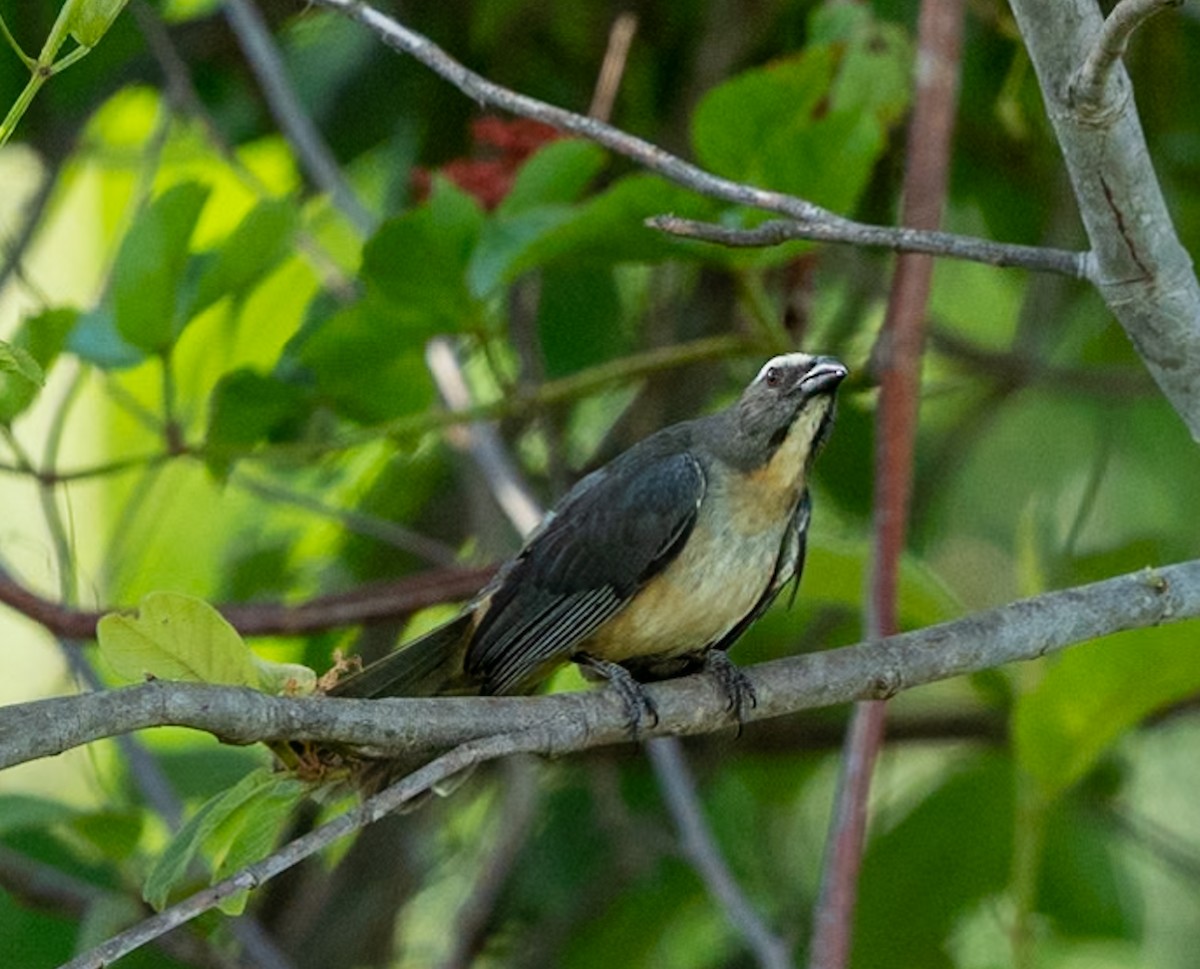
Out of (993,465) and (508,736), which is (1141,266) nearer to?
(508,736)

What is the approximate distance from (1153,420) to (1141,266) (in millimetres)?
2551

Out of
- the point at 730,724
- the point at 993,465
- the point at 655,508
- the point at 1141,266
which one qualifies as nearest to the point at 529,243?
the point at 655,508

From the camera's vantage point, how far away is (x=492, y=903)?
4008mm

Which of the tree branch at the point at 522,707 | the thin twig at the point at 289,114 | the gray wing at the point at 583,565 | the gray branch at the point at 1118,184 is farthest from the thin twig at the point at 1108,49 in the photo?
the thin twig at the point at 289,114

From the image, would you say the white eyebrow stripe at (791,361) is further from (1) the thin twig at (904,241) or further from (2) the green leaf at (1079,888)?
(2) the green leaf at (1079,888)

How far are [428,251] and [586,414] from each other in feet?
5.69

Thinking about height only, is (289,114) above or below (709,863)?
above

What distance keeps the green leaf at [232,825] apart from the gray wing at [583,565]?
965 mm

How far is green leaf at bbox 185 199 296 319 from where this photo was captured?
3473 mm

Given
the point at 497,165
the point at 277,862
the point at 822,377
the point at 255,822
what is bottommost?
the point at 277,862

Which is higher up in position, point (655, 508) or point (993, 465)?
point (993, 465)

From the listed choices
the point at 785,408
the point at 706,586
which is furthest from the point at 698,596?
the point at 785,408

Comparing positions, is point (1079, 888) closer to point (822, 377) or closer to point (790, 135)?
point (822, 377)

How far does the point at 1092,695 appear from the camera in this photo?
3246 millimetres
